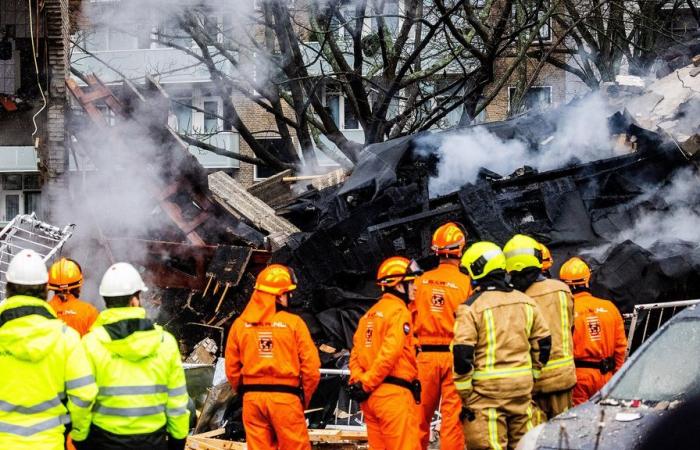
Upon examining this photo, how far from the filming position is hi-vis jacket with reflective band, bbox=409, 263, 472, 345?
25.3 feet

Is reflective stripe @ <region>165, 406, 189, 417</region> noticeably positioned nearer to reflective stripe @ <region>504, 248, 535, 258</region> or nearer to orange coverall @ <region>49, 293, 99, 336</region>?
reflective stripe @ <region>504, 248, 535, 258</region>

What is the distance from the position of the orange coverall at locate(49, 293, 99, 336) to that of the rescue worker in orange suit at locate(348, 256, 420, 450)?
2.46 metres

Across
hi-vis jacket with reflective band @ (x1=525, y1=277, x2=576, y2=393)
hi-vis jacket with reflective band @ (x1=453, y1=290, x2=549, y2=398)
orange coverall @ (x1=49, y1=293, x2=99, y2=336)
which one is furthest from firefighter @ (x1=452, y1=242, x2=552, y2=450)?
orange coverall @ (x1=49, y1=293, x2=99, y2=336)

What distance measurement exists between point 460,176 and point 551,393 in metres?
5.54

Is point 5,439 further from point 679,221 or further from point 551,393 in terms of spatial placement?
point 679,221

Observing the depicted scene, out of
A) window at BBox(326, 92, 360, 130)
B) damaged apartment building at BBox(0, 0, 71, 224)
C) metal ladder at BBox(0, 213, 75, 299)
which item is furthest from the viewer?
window at BBox(326, 92, 360, 130)

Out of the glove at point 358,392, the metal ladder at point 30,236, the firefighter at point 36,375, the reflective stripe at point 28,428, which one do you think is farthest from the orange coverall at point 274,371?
the metal ladder at point 30,236

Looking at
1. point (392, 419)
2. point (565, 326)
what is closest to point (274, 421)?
point (392, 419)

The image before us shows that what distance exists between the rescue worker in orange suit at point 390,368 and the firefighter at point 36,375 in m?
2.69

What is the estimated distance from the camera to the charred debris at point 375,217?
424 inches

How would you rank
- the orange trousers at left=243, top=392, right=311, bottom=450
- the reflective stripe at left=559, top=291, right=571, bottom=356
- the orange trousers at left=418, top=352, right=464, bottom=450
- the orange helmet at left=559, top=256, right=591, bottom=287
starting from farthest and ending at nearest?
the orange helmet at left=559, top=256, right=591, bottom=287 → the orange trousers at left=418, top=352, right=464, bottom=450 → the orange trousers at left=243, top=392, right=311, bottom=450 → the reflective stripe at left=559, top=291, right=571, bottom=356

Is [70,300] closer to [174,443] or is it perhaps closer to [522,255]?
[174,443]

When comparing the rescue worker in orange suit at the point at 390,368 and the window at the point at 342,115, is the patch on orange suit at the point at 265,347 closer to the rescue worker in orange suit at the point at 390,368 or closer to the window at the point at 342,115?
the rescue worker in orange suit at the point at 390,368

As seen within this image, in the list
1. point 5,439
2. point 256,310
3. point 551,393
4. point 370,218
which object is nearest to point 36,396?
point 5,439
